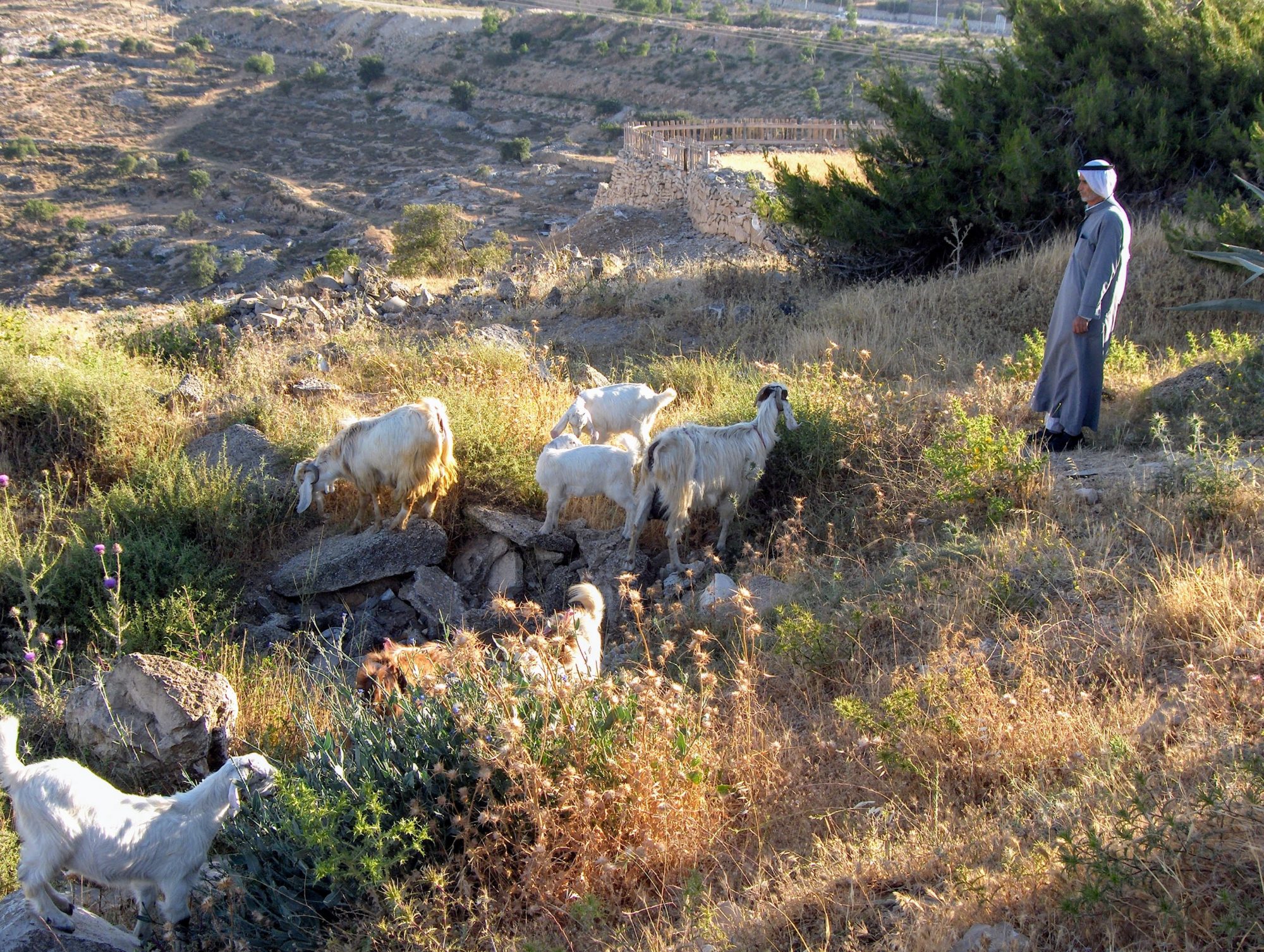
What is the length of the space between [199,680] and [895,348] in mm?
7371

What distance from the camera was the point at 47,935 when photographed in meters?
3.26

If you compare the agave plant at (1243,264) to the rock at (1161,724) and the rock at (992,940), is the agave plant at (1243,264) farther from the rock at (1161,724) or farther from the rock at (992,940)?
the rock at (992,940)

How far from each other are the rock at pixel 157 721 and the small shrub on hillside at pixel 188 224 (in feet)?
120

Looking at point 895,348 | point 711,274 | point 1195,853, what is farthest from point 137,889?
point 711,274

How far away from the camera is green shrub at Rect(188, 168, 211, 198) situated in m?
39.9

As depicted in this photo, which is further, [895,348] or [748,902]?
[895,348]

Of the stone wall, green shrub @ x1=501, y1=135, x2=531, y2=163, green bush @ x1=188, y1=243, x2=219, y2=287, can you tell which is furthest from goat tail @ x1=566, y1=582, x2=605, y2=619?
green shrub @ x1=501, y1=135, x2=531, y2=163

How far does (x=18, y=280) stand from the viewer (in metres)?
32.8

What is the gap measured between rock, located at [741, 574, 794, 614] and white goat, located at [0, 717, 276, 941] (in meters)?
2.96

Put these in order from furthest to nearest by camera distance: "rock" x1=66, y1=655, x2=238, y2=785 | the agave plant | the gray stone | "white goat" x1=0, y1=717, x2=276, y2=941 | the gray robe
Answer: the agave plant < the gray stone < the gray robe < "rock" x1=66, y1=655, x2=238, y2=785 < "white goat" x1=0, y1=717, x2=276, y2=941

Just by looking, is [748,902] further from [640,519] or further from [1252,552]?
[640,519]

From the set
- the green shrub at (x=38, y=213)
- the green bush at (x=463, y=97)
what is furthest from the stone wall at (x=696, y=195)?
the green bush at (x=463, y=97)

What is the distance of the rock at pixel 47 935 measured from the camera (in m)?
3.24

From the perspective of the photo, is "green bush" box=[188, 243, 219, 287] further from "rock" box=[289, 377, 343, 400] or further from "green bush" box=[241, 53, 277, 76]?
"green bush" box=[241, 53, 277, 76]
